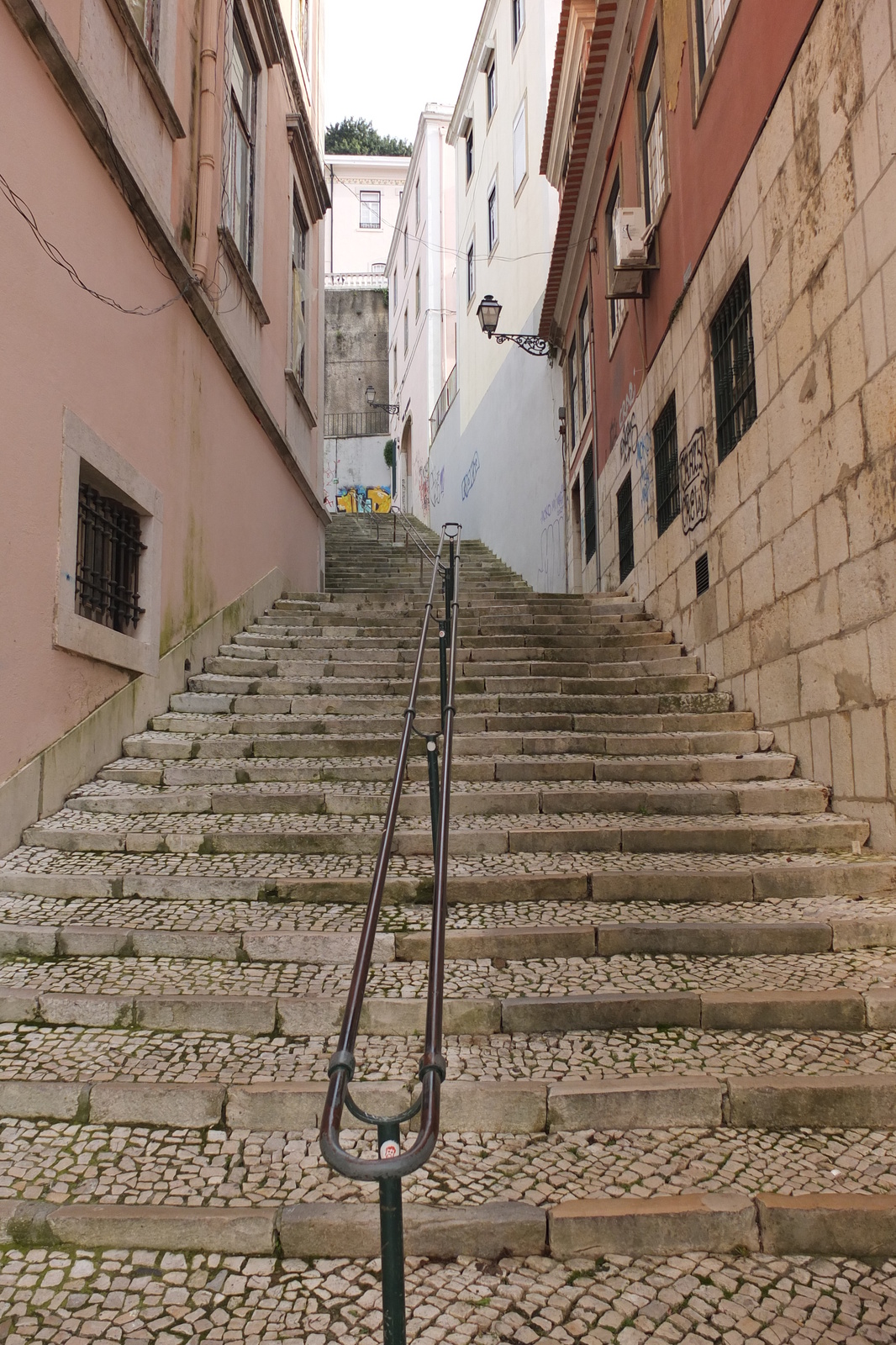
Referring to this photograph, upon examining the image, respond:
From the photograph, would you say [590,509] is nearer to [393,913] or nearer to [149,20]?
[149,20]

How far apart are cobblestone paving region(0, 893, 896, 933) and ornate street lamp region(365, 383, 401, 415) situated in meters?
27.8

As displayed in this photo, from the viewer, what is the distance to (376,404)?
102ft

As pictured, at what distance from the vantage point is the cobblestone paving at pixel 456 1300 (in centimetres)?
192

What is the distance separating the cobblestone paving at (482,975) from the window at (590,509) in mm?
8259

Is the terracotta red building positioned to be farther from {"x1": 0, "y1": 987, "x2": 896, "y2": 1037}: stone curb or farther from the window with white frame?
the window with white frame

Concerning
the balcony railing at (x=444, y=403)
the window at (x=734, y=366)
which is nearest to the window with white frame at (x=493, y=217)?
the balcony railing at (x=444, y=403)

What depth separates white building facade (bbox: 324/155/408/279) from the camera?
3578cm

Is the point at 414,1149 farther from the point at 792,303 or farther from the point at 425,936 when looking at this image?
the point at 792,303

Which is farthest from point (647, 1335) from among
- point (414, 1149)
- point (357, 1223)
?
point (414, 1149)

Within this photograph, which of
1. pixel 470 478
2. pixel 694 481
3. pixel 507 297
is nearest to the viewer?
pixel 694 481

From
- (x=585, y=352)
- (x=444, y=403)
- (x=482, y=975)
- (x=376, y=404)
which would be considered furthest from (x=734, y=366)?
(x=376, y=404)

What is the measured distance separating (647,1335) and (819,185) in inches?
183

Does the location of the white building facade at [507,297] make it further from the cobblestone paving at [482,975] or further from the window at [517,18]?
the cobblestone paving at [482,975]

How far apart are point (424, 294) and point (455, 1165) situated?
24.4 metres
